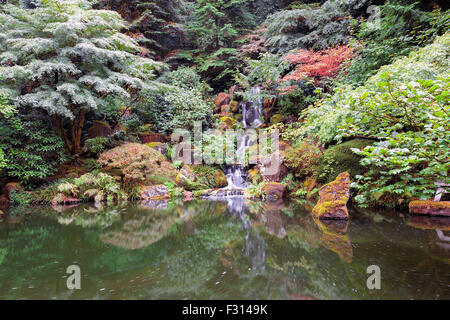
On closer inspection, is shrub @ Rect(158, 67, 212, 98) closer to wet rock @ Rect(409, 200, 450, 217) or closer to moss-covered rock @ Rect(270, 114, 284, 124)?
moss-covered rock @ Rect(270, 114, 284, 124)

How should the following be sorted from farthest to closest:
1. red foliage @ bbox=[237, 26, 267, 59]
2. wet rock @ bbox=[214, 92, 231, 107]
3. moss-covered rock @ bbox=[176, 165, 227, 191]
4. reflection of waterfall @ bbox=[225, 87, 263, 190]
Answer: wet rock @ bbox=[214, 92, 231, 107] → red foliage @ bbox=[237, 26, 267, 59] → reflection of waterfall @ bbox=[225, 87, 263, 190] → moss-covered rock @ bbox=[176, 165, 227, 191]

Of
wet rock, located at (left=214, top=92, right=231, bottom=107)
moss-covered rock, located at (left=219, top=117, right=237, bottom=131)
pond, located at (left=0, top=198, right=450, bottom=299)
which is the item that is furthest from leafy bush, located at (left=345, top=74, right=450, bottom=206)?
wet rock, located at (left=214, top=92, right=231, bottom=107)

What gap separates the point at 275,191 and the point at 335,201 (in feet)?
10.6

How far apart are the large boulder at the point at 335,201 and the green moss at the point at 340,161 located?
1.49 m

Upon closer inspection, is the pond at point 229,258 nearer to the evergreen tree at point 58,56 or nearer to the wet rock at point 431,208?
the wet rock at point 431,208

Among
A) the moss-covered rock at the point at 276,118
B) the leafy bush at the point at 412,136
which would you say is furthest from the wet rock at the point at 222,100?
the leafy bush at the point at 412,136

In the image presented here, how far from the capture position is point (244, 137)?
11508 mm

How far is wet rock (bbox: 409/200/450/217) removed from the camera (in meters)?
4.29

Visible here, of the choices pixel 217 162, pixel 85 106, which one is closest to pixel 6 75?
pixel 85 106

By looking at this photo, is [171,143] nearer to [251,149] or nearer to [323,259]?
[251,149]

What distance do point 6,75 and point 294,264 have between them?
28.7 ft

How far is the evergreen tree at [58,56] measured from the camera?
689cm

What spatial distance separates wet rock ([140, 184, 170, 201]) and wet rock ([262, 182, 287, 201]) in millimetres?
3616
